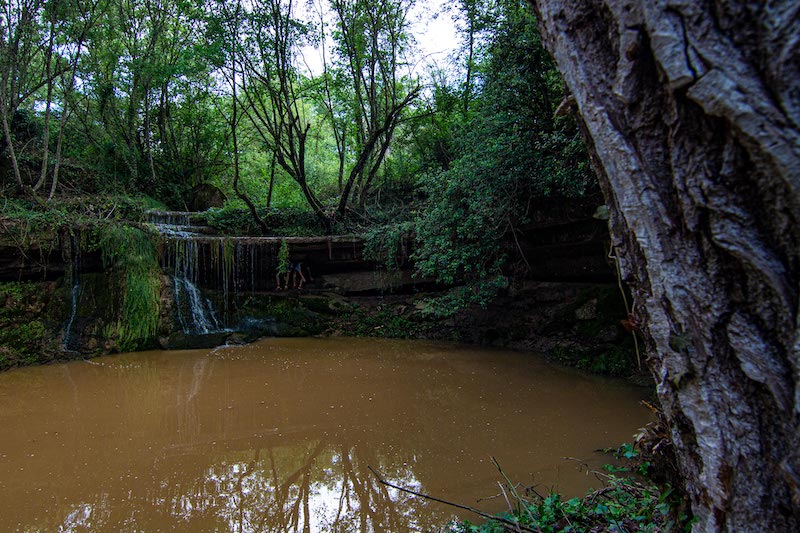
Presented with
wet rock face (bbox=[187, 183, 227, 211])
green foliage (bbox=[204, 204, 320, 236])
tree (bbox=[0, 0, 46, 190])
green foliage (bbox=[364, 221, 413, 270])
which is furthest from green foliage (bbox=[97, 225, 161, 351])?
wet rock face (bbox=[187, 183, 227, 211])

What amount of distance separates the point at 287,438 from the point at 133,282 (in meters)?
5.14

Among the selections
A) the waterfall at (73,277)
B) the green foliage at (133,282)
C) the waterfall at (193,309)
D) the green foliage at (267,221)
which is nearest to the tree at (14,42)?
the waterfall at (73,277)

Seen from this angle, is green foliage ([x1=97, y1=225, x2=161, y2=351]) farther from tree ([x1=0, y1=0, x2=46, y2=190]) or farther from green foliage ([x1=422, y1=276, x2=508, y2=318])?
green foliage ([x1=422, y1=276, x2=508, y2=318])

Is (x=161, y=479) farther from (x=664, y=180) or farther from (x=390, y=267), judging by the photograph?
(x=390, y=267)

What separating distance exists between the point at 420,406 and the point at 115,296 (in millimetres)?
5756

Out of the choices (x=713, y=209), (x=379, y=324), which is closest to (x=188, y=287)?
(x=379, y=324)

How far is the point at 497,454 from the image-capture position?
341cm

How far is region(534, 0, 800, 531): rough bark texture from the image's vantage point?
2.75 ft

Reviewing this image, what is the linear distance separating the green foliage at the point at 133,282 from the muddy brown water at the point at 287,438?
0.84m

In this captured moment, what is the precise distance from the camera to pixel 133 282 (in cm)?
730

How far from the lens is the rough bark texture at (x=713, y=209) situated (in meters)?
0.84

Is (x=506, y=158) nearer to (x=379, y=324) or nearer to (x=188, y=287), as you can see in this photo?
(x=379, y=324)

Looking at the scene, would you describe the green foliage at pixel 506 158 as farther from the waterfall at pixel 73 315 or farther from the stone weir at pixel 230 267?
the waterfall at pixel 73 315

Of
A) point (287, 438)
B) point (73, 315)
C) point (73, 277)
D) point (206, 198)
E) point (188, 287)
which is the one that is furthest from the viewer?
point (206, 198)
